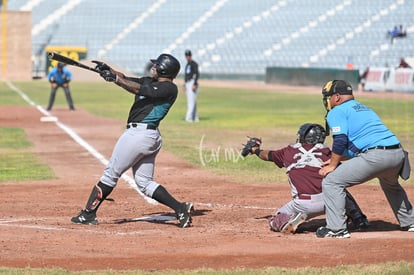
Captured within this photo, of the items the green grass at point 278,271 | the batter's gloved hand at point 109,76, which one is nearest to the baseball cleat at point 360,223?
the green grass at point 278,271

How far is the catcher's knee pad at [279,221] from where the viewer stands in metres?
9.94

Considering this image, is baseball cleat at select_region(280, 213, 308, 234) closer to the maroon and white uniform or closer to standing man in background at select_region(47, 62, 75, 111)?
the maroon and white uniform

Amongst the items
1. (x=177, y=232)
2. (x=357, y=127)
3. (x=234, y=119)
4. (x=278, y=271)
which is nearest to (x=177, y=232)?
(x=177, y=232)

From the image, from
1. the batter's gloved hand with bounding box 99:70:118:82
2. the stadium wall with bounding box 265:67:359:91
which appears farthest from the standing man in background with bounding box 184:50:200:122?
the stadium wall with bounding box 265:67:359:91

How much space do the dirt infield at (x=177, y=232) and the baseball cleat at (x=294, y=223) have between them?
93mm

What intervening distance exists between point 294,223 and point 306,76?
47.0 meters

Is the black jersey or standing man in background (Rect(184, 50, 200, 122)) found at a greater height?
the black jersey

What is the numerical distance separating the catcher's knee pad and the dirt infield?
0.11 metres

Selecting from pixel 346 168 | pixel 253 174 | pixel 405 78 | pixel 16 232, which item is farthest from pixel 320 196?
pixel 405 78

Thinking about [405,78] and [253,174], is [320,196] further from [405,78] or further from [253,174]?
[405,78]

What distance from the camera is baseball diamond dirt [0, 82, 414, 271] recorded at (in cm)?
834

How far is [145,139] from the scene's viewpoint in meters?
10.2

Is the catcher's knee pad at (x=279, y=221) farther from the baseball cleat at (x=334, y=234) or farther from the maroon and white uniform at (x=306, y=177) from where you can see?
the baseball cleat at (x=334, y=234)

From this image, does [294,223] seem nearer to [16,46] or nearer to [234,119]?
[234,119]
